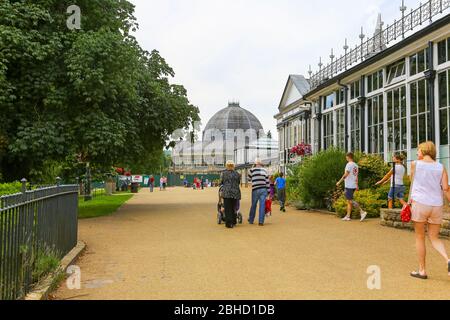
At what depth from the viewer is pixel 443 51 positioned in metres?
17.3

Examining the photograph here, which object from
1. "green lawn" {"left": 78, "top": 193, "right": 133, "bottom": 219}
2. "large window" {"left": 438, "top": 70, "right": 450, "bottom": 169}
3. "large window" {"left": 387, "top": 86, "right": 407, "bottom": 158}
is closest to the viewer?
"large window" {"left": 438, "top": 70, "right": 450, "bottom": 169}

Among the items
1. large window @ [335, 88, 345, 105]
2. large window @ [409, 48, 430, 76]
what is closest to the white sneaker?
large window @ [409, 48, 430, 76]

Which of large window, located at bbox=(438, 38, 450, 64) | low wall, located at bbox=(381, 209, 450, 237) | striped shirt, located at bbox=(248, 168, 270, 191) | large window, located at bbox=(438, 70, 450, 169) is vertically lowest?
low wall, located at bbox=(381, 209, 450, 237)

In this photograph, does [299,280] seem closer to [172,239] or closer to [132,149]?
[172,239]

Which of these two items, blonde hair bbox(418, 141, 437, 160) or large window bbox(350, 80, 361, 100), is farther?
large window bbox(350, 80, 361, 100)

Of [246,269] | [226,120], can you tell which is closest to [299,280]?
[246,269]

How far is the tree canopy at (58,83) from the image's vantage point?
A: 1563 cm

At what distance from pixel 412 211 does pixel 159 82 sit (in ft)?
56.4

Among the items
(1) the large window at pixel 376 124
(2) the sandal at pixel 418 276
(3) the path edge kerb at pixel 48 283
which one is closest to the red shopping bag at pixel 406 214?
(2) the sandal at pixel 418 276

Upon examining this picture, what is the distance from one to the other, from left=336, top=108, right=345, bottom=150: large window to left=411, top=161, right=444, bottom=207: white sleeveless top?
19927 mm

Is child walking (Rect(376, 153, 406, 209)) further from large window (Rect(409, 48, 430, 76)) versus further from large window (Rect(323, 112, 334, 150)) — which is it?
large window (Rect(323, 112, 334, 150))

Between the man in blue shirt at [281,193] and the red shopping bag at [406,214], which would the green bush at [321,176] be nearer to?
the man in blue shirt at [281,193]

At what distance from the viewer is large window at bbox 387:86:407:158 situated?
66.3 ft

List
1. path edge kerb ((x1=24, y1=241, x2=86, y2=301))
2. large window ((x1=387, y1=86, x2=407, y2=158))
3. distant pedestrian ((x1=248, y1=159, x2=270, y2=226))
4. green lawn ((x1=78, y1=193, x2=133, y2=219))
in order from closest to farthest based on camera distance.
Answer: path edge kerb ((x1=24, y1=241, x2=86, y2=301)) < distant pedestrian ((x1=248, y1=159, x2=270, y2=226)) < green lawn ((x1=78, y1=193, x2=133, y2=219)) < large window ((x1=387, y1=86, x2=407, y2=158))
